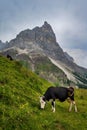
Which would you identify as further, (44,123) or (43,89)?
(43,89)

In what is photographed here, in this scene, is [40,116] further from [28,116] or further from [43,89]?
[43,89]

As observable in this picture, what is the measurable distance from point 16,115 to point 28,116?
146cm

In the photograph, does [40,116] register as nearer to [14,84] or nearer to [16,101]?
[16,101]

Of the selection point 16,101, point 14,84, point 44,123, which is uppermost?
point 14,84

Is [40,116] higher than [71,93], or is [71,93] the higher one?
[71,93]

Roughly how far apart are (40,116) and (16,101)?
2803mm

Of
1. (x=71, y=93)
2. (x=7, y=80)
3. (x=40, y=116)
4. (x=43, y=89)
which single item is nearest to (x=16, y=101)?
(x=40, y=116)

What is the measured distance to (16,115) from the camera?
21.3m

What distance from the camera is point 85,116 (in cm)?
2944

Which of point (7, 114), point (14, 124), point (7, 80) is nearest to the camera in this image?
point (14, 124)

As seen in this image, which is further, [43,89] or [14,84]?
[43,89]

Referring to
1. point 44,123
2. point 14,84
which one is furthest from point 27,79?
point 44,123

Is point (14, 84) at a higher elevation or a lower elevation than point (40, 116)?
higher

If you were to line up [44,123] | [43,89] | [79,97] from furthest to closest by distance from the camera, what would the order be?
[79,97] < [43,89] < [44,123]
